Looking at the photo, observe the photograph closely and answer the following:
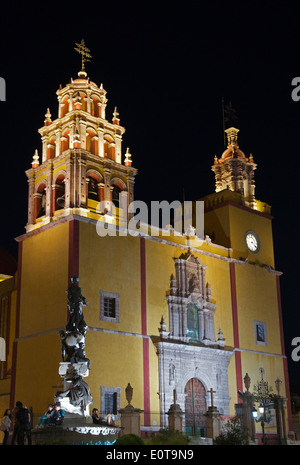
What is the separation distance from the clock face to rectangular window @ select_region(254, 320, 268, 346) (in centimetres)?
458

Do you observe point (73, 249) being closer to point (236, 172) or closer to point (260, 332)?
point (260, 332)

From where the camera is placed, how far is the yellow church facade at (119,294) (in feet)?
96.7

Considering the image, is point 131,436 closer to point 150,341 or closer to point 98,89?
point 150,341

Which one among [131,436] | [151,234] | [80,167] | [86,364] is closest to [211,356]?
[151,234]

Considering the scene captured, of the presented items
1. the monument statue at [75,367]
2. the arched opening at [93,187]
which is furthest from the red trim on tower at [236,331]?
the monument statue at [75,367]

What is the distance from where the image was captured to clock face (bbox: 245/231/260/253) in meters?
39.5

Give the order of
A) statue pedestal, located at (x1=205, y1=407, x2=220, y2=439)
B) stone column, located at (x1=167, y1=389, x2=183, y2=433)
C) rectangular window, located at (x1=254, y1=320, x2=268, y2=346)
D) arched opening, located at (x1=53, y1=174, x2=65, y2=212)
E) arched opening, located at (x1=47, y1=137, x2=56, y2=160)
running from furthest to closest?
rectangular window, located at (x1=254, y1=320, x2=268, y2=346) → arched opening, located at (x1=47, y1=137, x2=56, y2=160) → arched opening, located at (x1=53, y1=174, x2=65, y2=212) → stone column, located at (x1=167, y1=389, x2=183, y2=433) → statue pedestal, located at (x1=205, y1=407, x2=220, y2=439)

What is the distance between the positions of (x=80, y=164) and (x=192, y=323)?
10.4 meters

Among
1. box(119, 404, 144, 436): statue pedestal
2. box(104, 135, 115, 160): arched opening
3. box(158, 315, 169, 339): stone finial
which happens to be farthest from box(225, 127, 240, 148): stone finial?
box(119, 404, 144, 436): statue pedestal

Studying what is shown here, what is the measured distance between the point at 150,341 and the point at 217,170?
15.8m

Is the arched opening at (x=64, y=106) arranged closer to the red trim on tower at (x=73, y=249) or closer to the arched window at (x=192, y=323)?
the red trim on tower at (x=73, y=249)

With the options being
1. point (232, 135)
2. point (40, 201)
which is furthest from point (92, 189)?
point (232, 135)

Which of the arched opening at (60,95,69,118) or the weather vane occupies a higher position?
the weather vane

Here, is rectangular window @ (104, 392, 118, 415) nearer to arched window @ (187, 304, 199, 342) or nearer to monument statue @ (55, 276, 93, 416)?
arched window @ (187, 304, 199, 342)
